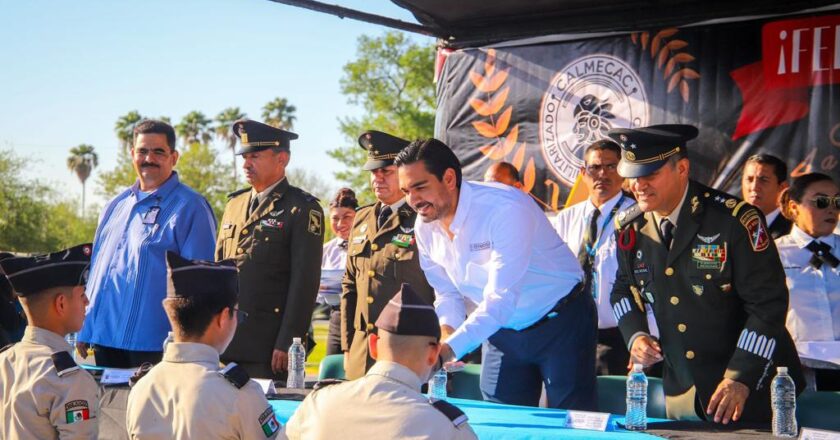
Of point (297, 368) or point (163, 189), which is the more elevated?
point (163, 189)

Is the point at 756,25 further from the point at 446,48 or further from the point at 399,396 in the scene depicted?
the point at 399,396

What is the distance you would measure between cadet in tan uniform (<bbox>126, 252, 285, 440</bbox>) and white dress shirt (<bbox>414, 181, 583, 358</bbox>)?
109cm

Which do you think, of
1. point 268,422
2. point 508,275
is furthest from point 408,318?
point 508,275

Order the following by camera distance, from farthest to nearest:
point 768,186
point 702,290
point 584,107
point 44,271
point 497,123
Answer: point 497,123 → point 584,107 → point 768,186 → point 702,290 → point 44,271

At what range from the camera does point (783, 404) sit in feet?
10.9

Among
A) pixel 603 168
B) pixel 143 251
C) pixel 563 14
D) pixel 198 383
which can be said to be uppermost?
pixel 563 14

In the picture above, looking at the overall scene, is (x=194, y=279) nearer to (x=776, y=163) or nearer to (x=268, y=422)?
(x=268, y=422)

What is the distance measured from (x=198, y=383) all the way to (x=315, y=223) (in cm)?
274

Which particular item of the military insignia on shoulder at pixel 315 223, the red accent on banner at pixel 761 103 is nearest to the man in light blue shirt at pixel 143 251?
the military insignia on shoulder at pixel 315 223

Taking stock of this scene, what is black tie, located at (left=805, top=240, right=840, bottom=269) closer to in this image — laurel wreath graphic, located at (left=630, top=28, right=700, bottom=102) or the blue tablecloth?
laurel wreath graphic, located at (left=630, top=28, right=700, bottom=102)

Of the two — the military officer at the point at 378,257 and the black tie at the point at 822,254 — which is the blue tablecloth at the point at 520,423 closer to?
the military officer at the point at 378,257

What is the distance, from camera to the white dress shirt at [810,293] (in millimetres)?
5355

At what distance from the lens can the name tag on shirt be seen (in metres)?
5.36

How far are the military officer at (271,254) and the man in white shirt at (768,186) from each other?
2.80m
